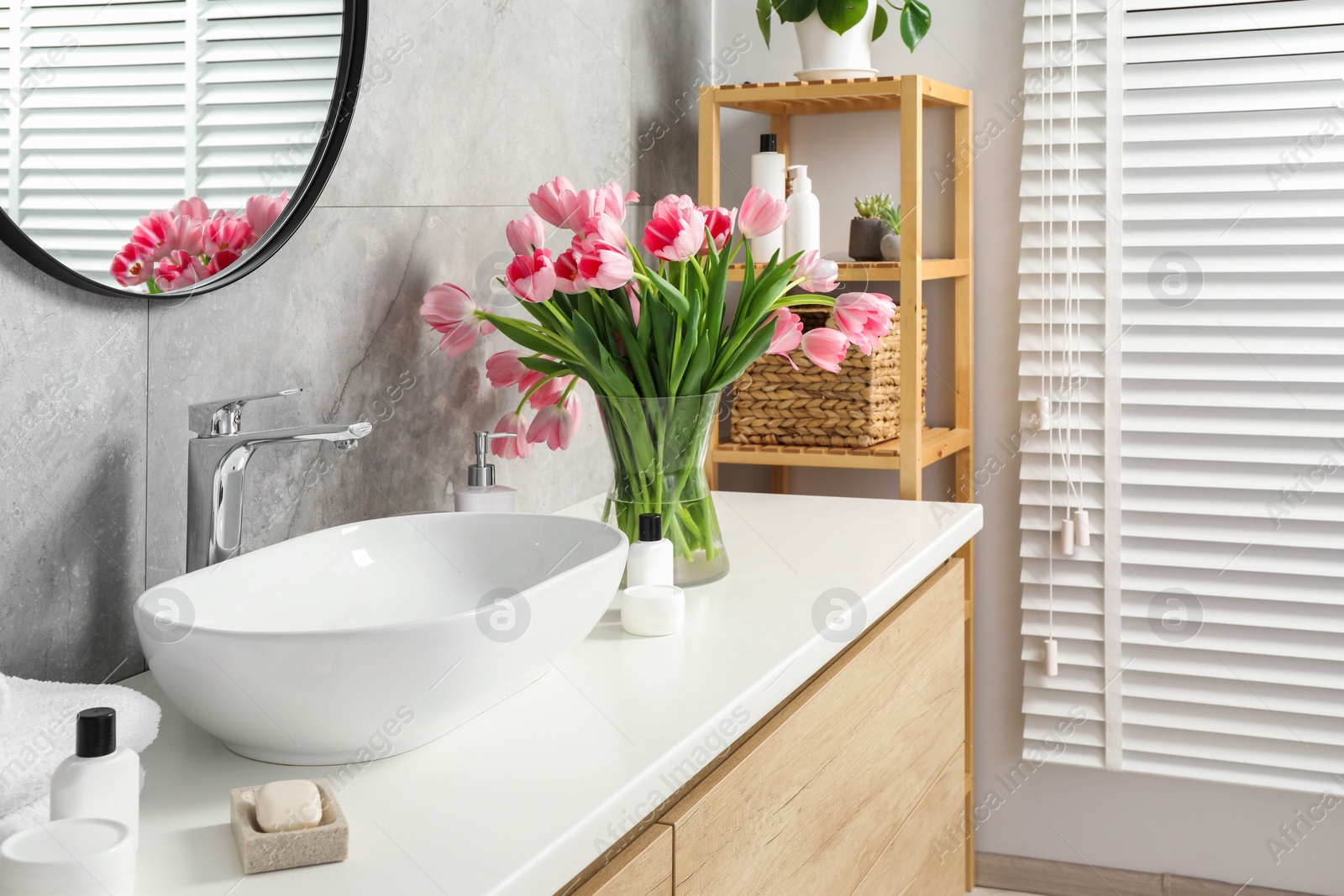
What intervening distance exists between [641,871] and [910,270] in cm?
127

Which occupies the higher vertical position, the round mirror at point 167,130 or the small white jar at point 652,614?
the round mirror at point 167,130

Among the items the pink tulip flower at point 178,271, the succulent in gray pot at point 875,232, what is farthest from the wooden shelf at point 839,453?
the pink tulip flower at point 178,271

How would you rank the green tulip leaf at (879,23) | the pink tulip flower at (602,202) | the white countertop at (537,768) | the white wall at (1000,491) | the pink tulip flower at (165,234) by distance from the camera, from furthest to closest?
the white wall at (1000,491), the green tulip leaf at (879,23), the pink tulip flower at (602,202), the pink tulip flower at (165,234), the white countertop at (537,768)

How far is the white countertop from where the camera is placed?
678mm

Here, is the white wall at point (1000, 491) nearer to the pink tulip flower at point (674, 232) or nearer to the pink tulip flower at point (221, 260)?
the pink tulip flower at point (674, 232)

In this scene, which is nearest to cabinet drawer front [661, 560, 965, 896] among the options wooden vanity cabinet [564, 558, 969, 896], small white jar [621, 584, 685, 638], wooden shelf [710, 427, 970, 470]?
wooden vanity cabinet [564, 558, 969, 896]

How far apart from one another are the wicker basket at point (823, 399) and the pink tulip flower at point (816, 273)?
0.44m

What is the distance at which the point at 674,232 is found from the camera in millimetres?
1203

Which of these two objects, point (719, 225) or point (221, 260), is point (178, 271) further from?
point (719, 225)

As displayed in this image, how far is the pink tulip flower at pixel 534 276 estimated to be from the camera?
1202 millimetres

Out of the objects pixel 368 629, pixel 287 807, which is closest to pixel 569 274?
pixel 368 629

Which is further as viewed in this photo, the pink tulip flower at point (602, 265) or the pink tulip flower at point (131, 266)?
the pink tulip flower at point (602, 265)

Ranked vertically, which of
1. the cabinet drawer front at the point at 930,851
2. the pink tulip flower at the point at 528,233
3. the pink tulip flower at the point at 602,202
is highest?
the pink tulip flower at the point at 602,202

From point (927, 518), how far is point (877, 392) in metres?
0.29
